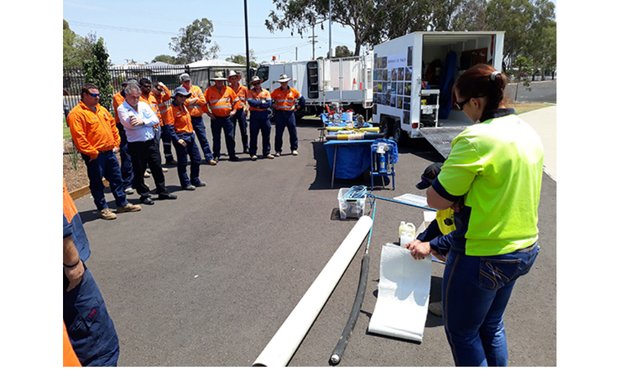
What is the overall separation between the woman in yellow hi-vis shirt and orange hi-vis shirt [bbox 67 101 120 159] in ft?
16.6

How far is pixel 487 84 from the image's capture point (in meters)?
1.96

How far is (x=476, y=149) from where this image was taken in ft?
6.05

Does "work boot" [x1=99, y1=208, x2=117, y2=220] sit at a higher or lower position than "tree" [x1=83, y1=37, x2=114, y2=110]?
lower

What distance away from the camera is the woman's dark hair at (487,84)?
1959 millimetres

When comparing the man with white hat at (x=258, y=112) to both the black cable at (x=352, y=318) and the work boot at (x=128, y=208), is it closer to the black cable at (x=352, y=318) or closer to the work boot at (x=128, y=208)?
the work boot at (x=128, y=208)

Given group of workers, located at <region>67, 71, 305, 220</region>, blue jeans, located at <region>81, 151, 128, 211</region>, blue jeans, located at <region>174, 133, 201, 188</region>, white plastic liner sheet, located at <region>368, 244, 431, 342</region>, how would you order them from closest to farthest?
white plastic liner sheet, located at <region>368, 244, 431, 342</region>
group of workers, located at <region>67, 71, 305, 220</region>
blue jeans, located at <region>81, 151, 128, 211</region>
blue jeans, located at <region>174, 133, 201, 188</region>

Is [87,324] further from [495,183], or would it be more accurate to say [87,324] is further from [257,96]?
[257,96]

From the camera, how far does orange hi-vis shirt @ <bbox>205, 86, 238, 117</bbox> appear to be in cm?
957

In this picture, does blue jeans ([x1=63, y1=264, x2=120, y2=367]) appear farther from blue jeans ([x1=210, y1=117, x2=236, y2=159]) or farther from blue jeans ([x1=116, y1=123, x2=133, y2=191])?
blue jeans ([x1=210, y1=117, x2=236, y2=159])

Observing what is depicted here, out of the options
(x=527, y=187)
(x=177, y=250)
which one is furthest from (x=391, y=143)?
(x=527, y=187)

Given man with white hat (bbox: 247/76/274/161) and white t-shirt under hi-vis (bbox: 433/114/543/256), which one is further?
man with white hat (bbox: 247/76/274/161)

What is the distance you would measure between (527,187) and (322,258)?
2.94 meters

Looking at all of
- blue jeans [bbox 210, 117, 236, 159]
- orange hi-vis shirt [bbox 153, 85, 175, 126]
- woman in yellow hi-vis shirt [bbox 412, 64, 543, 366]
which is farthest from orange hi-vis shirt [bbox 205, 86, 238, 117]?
woman in yellow hi-vis shirt [bbox 412, 64, 543, 366]

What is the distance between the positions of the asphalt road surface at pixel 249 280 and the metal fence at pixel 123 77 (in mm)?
7489
